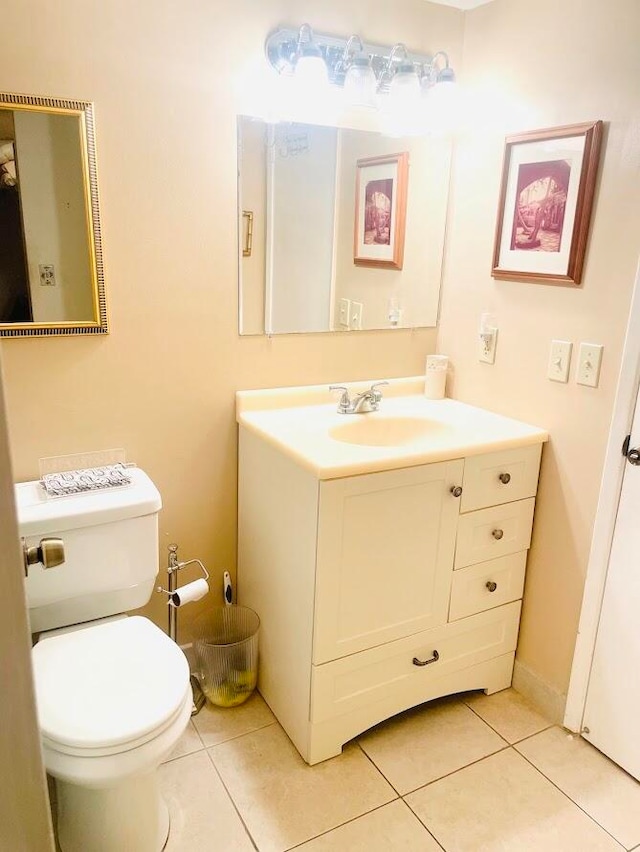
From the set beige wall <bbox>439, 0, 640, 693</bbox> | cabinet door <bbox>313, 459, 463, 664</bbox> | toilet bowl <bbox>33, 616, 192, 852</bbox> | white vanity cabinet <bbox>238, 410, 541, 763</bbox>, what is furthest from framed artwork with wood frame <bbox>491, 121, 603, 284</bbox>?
toilet bowl <bbox>33, 616, 192, 852</bbox>

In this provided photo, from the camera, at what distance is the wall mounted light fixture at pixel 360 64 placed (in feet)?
5.72

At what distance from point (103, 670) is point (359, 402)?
3.55 ft

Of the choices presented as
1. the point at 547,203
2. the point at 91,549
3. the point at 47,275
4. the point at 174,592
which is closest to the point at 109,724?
the point at 91,549

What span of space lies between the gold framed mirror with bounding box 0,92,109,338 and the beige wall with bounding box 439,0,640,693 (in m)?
1.19

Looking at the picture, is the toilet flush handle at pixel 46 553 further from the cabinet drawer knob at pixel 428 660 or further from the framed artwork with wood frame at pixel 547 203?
the framed artwork with wood frame at pixel 547 203

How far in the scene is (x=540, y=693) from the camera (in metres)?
2.01

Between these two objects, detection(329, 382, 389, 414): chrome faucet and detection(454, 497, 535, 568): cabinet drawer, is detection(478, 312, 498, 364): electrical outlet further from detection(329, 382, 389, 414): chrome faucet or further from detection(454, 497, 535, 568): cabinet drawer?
detection(454, 497, 535, 568): cabinet drawer

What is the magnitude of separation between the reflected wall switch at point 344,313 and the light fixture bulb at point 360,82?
603 millimetres

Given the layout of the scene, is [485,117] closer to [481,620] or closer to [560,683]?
[481,620]

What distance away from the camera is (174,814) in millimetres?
1604

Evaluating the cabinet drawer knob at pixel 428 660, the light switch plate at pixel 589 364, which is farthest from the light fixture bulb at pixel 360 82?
the cabinet drawer knob at pixel 428 660

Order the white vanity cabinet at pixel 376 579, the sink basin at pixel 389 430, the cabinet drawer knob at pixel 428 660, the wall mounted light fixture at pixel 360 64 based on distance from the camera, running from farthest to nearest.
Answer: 1. the sink basin at pixel 389 430
2. the cabinet drawer knob at pixel 428 660
3. the wall mounted light fixture at pixel 360 64
4. the white vanity cabinet at pixel 376 579

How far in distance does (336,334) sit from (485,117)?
2.72ft

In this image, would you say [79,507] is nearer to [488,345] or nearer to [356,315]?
[356,315]
